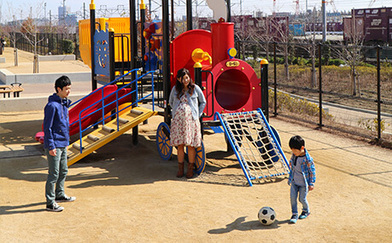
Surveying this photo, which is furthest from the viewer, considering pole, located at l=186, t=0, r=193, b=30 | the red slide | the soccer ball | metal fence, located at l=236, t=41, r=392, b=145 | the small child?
metal fence, located at l=236, t=41, r=392, b=145

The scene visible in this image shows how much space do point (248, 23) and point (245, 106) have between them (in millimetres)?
36852

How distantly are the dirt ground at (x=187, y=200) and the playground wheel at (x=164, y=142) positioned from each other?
6.7 inches

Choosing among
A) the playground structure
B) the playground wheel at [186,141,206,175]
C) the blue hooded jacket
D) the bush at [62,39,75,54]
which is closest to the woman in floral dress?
the playground wheel at [186,141,206,175]

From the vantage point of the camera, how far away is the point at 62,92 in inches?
277

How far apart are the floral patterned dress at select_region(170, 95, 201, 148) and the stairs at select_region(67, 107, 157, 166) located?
133 cm

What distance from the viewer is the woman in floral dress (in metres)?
8.48

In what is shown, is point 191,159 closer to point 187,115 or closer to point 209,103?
point 187,115

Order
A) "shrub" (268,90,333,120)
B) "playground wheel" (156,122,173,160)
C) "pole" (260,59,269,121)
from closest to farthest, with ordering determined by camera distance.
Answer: "pole" (260,59,269,121), "playground wheel" (156,122,173,160), "shrub" (268,90,333,120)

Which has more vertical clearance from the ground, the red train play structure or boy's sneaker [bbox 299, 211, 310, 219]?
the red train play structure

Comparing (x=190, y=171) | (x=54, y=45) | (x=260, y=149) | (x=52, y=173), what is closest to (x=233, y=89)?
(x=260, y=149)

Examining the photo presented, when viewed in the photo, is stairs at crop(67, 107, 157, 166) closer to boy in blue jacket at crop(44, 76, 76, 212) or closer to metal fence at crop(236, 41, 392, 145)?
boy in blue jacket at crop(44, 76, 76, 212)

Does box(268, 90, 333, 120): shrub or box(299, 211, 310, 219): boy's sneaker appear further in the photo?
box(268, 90, 333, 120): shrub

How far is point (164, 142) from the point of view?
32.7 feet

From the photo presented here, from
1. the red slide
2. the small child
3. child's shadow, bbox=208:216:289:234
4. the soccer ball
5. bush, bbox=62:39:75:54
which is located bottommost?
child's shadow, bbox=208:216:289:234
